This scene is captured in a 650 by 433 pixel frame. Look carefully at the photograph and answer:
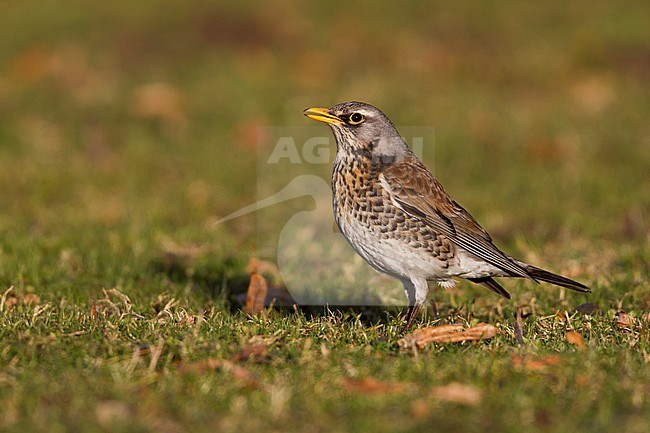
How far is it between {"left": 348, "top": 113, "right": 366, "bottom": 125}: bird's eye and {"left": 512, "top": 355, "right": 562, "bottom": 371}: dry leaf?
236cm

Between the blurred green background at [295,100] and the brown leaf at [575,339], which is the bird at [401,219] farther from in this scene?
the blurred green background at [295,100]

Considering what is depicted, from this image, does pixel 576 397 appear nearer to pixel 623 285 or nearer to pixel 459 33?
pixel 623 285

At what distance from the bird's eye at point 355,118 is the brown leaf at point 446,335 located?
1.75 meters

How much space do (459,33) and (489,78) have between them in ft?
6.53

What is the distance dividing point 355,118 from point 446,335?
1.88 m

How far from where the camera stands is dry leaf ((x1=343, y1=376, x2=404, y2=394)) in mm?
4965

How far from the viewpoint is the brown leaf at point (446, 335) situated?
591 cm

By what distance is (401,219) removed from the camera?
6676 mm

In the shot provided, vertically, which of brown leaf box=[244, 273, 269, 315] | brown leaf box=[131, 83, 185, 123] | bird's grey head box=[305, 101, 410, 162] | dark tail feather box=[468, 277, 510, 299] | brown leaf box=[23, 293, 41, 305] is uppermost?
brown leaf box=[131, 83, 185, 123]

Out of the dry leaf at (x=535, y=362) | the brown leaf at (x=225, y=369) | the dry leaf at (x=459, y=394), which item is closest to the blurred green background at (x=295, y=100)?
the brown leaf at (x=225, y=369)

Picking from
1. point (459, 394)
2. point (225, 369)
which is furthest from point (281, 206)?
point (459, 394)

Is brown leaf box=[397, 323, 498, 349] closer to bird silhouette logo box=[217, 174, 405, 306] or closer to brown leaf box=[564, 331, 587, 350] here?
brown leaf box=[564, 331, 587, 350]

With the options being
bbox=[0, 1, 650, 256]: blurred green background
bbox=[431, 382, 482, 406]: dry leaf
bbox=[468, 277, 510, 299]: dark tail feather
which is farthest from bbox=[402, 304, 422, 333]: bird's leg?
bbox=[0, 1, 650, 256]: blurred green background

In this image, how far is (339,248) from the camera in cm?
955
